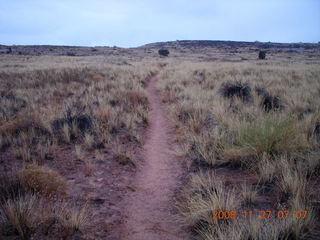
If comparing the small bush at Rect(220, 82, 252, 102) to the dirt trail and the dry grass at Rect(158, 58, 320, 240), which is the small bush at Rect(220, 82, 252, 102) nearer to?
the dry grass at Rect(158, 58, 320, 240)

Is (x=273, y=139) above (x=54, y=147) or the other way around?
above

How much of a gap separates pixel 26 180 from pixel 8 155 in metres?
2.13

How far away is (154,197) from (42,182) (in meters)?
1.97

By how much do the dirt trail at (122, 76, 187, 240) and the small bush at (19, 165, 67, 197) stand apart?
125 cm

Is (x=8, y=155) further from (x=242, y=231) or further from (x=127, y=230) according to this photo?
(x=242, y=231)

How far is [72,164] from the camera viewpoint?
4520 millimetres

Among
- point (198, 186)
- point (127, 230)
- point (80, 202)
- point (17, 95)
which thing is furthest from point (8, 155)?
point (17, 95)

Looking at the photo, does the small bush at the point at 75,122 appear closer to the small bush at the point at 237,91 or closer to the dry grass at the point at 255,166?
the dry grass at the point at 255,166

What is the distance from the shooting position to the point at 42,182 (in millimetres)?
3314

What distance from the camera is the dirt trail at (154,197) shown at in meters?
2.74

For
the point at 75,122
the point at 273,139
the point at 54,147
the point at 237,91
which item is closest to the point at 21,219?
the point at 54,147
